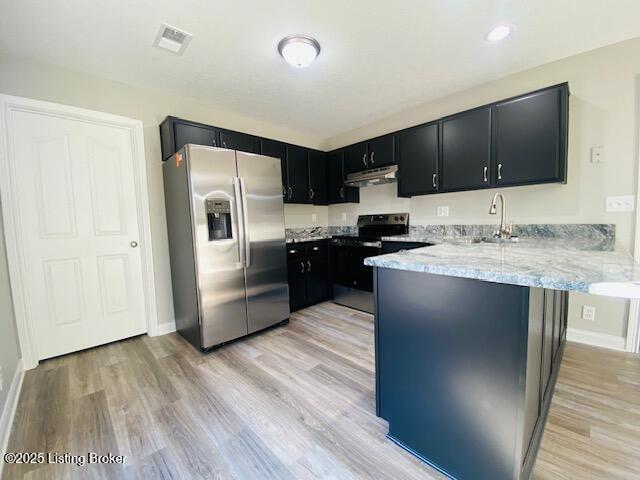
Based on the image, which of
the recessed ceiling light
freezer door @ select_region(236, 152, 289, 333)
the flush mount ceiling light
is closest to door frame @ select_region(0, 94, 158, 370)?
freezer door @ select_region(236, 152, 289, 333)

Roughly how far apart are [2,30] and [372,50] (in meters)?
2.63

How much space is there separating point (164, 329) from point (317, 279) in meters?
1.85

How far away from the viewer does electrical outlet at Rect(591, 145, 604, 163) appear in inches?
84.1

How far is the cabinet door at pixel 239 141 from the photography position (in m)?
2.84

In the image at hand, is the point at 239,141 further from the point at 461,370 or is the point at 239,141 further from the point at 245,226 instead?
the point at 461,370

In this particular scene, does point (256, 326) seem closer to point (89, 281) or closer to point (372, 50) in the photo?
point (89, 281)

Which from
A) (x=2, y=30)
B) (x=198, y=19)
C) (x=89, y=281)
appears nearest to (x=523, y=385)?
(x=198, y=19)

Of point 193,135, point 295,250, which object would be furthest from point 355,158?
point 193,135

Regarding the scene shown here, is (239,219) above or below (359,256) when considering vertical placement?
above

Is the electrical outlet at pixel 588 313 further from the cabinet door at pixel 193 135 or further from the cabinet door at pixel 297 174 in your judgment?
the cabinet door at pixel 193 135

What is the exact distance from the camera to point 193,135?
263 cm

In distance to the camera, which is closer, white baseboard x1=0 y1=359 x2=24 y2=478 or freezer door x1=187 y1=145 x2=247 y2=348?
white baseboard x1=0 y1=359 x2=24 y2=478

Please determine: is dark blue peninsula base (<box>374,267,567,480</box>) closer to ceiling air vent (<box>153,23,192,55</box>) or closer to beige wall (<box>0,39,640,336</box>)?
beige wall (<box>0,39,640,336</box>)

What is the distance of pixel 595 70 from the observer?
2137 mm
